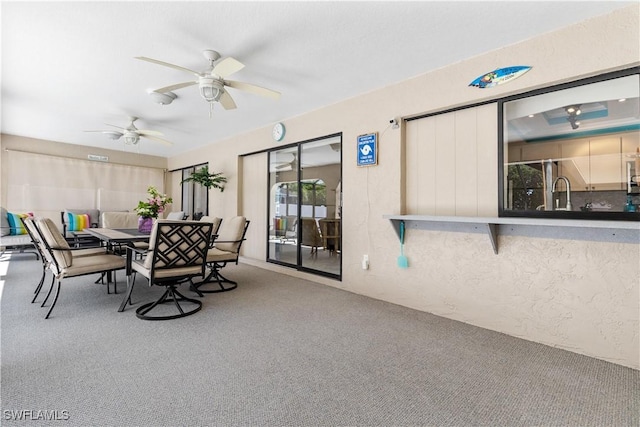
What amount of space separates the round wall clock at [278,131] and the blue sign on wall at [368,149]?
168 cm

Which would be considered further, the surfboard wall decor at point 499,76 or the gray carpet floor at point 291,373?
the surfboard wall decor at point 499,76

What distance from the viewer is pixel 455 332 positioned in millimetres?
2695

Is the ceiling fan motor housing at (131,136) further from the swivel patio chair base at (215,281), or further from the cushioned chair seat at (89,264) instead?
the swivel patio chair base at (215,281)

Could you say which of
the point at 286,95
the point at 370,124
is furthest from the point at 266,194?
the point at 370,124

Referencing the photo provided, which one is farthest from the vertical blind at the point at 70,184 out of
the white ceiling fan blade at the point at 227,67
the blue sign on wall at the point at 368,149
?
the blue sign on wall at the point at 368,149

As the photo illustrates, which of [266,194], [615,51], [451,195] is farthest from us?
[266,194]

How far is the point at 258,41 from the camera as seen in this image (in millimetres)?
2693

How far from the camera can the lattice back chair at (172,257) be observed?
2779 mm

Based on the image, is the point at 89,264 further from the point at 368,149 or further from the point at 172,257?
the point at 368,149

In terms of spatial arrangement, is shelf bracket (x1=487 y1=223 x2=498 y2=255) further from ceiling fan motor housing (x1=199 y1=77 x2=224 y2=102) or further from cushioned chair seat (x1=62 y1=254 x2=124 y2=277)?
cushioned chair seat (x1=62 y1=254 x2=124 y2=277)

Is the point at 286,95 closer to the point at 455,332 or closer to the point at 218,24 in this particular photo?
the point at 218,24

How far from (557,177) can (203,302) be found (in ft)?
12.2

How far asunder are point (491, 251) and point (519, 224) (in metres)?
0.42

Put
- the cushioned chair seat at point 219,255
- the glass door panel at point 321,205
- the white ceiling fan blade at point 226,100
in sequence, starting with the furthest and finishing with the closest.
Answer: the glass door panel at point 321,205, the cushioned chair seat at point 219,255, the white ceiling fan blade at point 226,100
